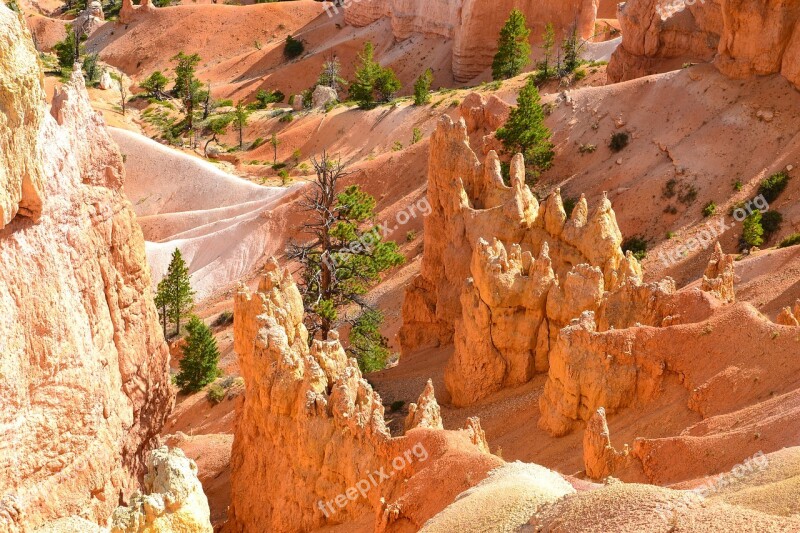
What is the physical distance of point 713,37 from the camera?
6325cm

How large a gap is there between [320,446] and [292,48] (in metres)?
95.5

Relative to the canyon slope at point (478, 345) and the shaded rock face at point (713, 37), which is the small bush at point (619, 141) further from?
the shaded rock face at point (713, 37)

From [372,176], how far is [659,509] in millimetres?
55205

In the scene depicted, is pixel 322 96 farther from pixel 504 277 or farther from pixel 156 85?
pixel 504 277

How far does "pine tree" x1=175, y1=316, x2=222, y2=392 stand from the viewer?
47.1 meters

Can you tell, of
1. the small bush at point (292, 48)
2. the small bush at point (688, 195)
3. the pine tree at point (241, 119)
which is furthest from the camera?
the small bush at point (292, 48)

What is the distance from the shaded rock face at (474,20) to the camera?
86938 millimetres

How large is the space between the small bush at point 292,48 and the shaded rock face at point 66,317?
90379 mm

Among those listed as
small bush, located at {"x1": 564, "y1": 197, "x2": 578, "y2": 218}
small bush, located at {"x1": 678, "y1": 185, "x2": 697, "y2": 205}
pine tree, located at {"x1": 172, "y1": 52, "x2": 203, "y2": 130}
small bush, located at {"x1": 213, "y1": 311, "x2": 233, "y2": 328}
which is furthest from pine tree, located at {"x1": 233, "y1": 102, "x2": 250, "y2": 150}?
small bush, located at {"x1": 678, "y1": 185, "x2": 697, "y2": 205}

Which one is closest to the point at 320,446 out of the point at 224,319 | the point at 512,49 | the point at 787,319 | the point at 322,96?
the point at 787,319

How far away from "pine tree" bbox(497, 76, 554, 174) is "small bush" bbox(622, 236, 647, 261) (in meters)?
8.57

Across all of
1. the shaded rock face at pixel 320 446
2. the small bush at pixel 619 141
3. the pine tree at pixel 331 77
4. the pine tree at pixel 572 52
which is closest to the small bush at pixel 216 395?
the shaded rock face at pixel 320 446

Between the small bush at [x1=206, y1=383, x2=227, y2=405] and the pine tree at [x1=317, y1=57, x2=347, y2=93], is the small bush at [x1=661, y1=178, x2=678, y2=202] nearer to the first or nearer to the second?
the small bush at [x1=206, y1=383, x2=227, y2=405]

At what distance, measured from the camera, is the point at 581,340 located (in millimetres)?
28781
